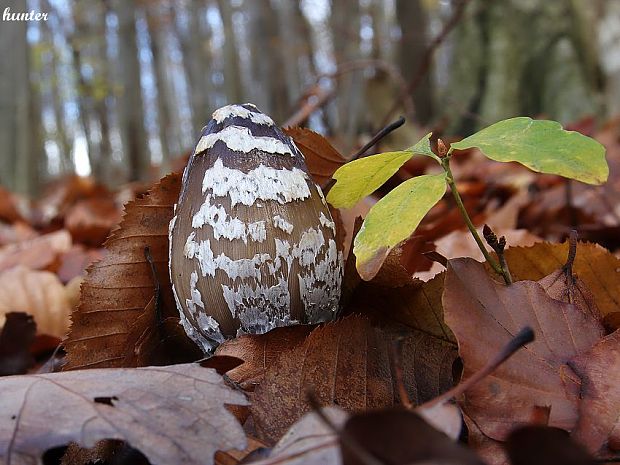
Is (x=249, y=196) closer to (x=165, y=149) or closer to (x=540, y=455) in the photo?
(x=540, y=455)

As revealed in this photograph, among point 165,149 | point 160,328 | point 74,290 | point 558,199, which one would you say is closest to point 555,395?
point 160,328

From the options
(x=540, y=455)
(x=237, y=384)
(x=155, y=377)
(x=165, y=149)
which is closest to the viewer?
(x=540, y=455)

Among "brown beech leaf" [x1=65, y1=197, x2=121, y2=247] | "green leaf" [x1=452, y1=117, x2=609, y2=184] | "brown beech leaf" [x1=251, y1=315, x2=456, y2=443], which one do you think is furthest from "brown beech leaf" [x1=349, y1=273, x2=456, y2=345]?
"brown beech leaf" [x1=65, y1=197, x2=121, y2=247]

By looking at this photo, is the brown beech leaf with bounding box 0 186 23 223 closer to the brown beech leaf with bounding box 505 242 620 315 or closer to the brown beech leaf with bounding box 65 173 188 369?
the brown beech leaf with bounding box 65 173 188 369

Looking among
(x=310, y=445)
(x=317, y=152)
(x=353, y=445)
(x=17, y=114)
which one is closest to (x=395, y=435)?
(x=353, y=445)

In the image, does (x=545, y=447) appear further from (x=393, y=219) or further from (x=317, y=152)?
(x=317, y=152)
